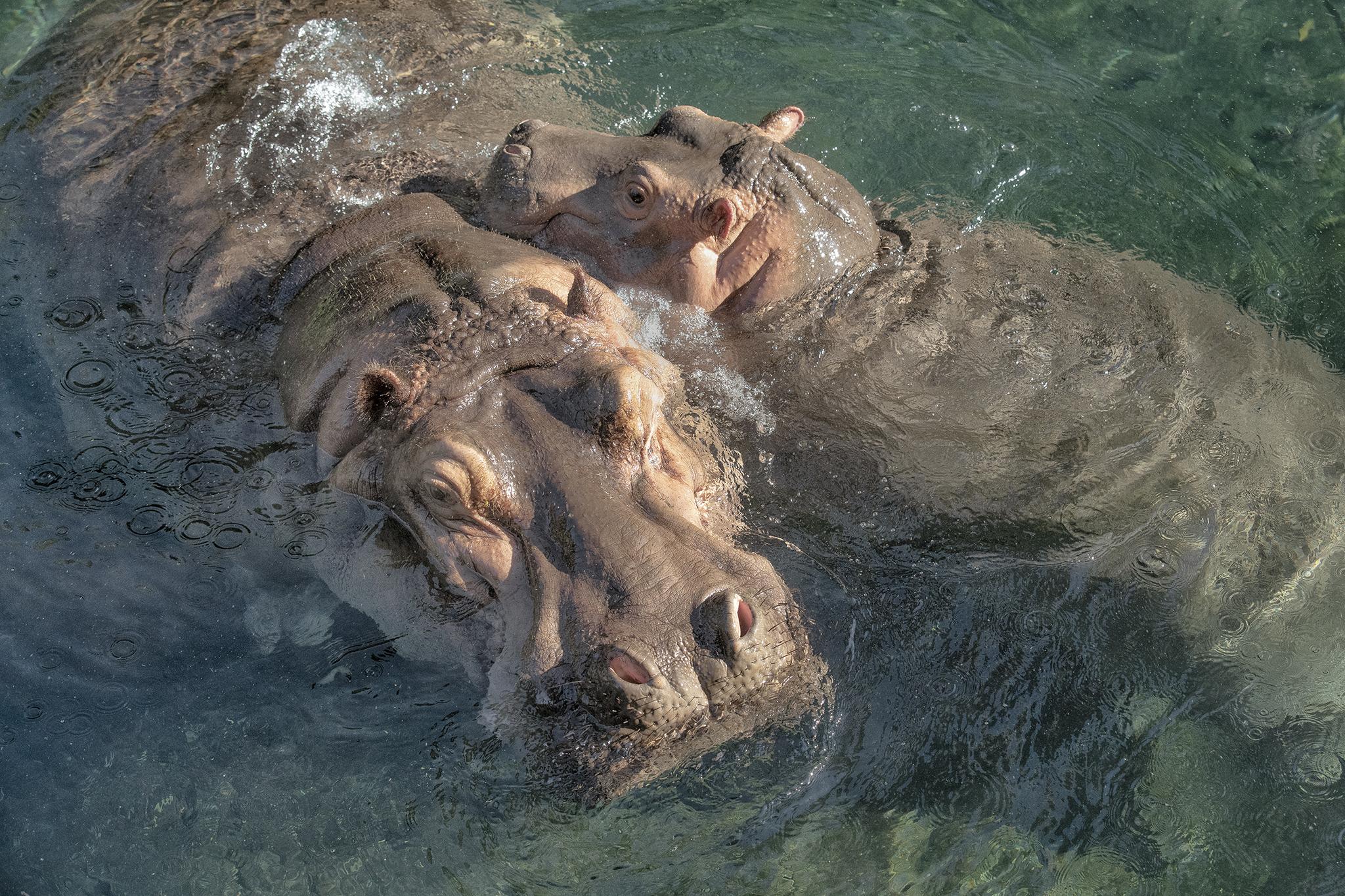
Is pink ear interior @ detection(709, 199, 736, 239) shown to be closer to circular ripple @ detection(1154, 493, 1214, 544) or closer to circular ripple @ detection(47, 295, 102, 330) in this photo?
circular ripple @ detection(1154, 493, 1214, 544)

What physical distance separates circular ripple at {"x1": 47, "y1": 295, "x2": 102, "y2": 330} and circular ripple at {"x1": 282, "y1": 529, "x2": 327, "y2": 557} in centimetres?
169

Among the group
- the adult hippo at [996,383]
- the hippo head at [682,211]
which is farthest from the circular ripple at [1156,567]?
the hippo head at [682,211]

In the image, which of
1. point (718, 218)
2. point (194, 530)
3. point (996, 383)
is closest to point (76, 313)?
point (194, 530)

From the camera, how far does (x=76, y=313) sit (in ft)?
20.1

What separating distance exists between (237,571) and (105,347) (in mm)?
1385

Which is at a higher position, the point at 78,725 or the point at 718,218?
the point at 718,218

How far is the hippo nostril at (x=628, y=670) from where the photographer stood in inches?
150

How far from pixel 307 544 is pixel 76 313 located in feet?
6.38

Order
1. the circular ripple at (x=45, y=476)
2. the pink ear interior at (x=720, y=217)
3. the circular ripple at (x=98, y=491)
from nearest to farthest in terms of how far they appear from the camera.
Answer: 1. the pink ear interior at (x=720, y=217)
2. the circular ripple at (x=98, y=491)
3. the circular ripple at (x=45, y=476)

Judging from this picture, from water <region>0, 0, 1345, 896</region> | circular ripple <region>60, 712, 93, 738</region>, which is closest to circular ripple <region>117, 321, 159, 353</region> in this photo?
water <region>0, 0, 1345, 896</region>

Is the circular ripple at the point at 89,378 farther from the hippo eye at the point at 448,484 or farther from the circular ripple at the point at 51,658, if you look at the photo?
the hippo eye at the point at 448,484

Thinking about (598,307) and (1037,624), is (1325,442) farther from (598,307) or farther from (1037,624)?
(598,307)

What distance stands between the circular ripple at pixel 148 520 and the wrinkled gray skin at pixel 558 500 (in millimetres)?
1040

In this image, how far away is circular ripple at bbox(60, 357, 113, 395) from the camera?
5.99 meters
